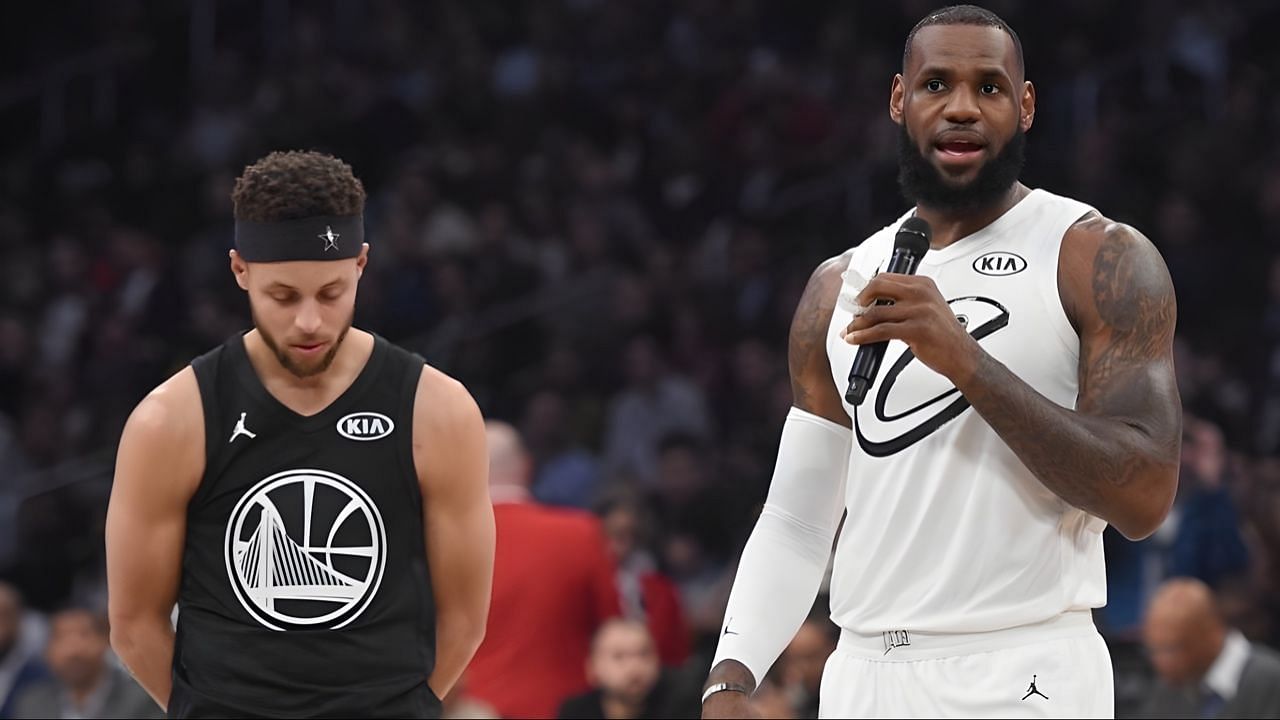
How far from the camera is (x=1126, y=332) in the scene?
329 centimetres

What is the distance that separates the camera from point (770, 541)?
146 inches

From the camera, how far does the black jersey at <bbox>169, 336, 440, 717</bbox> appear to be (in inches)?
147

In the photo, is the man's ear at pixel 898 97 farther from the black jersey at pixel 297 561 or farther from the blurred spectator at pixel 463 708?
the blurred spectator at pixel 463 708

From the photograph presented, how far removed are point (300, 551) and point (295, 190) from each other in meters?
0.75

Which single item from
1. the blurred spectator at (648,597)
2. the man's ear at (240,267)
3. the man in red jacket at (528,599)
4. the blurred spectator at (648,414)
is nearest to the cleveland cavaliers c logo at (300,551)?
the man's ear at (240,267)

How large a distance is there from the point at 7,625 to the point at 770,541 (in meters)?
6.34

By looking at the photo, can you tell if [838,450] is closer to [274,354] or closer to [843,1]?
[274,354]

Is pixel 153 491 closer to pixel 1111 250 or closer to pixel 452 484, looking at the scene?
pixel 452 484

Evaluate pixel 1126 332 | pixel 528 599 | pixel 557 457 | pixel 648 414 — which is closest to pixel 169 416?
pixel 1126 332

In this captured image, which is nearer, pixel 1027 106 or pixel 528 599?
pixel 1027 106

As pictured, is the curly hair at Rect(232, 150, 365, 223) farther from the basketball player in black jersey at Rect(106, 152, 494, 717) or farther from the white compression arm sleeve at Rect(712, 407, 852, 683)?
the white compression arm sleeve at Rect(712, 407, 852, 683)

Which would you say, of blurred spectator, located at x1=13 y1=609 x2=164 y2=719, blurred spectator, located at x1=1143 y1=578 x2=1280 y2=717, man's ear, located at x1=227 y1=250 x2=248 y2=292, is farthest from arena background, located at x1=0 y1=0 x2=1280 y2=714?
man's ear, located at x1=227 y1=250 x2=248 y2=292

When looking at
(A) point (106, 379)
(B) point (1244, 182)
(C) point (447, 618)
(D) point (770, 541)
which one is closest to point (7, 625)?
(A) point (106, 379)

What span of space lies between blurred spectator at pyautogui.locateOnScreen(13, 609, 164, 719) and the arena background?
2.30 metres
